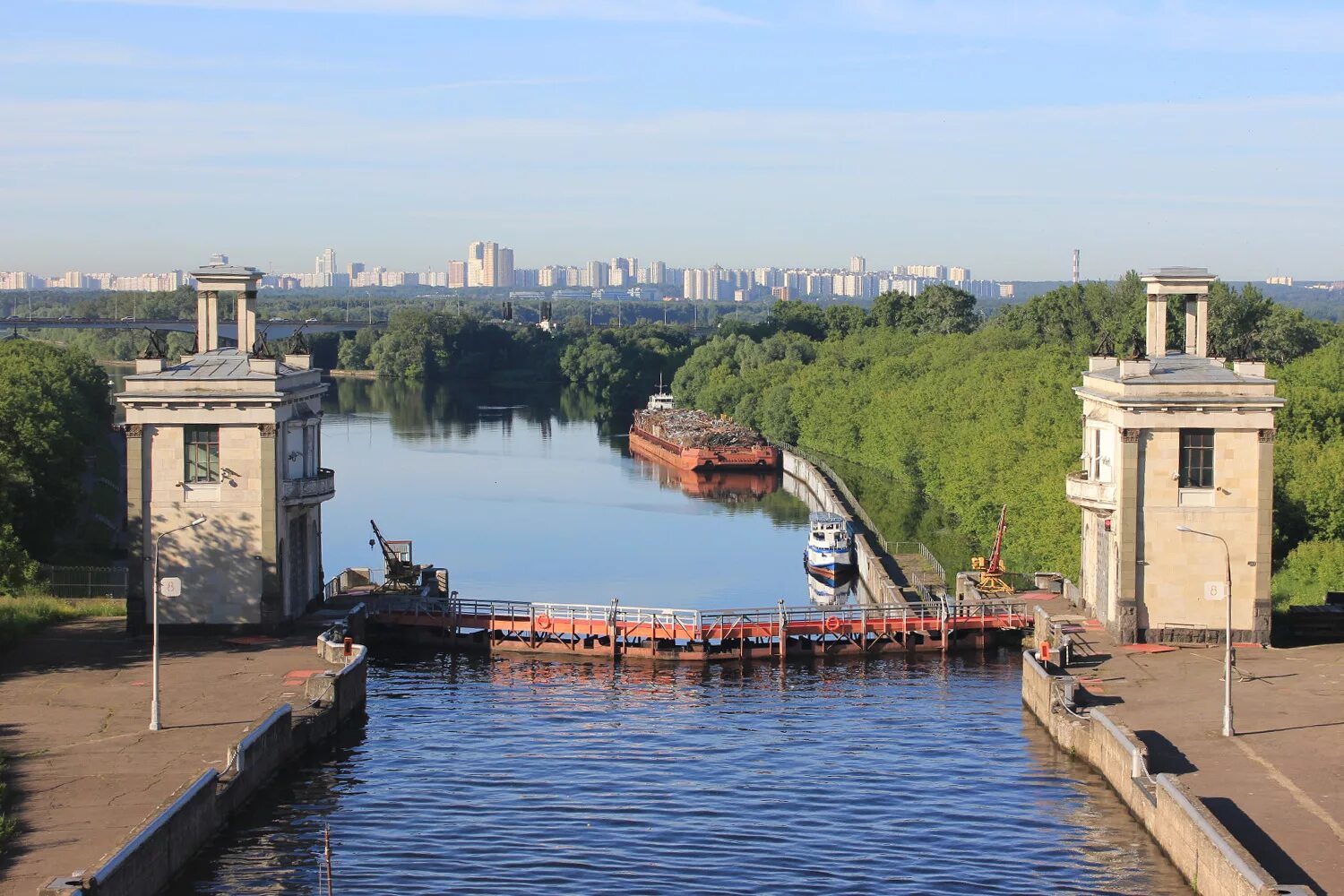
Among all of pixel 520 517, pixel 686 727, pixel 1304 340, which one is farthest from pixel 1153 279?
pixel 1304 340

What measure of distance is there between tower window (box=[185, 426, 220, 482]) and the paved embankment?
539 cm

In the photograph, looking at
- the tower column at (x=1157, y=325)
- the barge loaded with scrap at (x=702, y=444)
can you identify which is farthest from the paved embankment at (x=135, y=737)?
the barge loaded with scrap at (x=702, y=444)

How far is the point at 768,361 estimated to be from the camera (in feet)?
643

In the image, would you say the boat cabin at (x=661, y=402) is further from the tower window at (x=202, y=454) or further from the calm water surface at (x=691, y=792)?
the tower window at (x=202, y=454)

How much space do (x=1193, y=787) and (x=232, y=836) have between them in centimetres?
2205

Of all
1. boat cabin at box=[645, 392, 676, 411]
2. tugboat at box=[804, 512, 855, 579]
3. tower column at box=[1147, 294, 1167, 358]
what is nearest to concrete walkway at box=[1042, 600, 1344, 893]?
tower column at box=[1147, 294, 1167, 358]

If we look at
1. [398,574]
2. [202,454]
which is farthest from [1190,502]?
[202,454]

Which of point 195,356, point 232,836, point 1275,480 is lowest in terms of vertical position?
point 232,836

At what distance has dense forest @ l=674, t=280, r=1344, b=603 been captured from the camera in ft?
242

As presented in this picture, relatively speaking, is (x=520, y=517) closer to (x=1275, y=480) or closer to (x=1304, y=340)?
(x=1275, y=480)

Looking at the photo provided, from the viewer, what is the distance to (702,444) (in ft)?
482

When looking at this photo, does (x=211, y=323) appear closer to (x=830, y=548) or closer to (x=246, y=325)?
(x=246, y=325)

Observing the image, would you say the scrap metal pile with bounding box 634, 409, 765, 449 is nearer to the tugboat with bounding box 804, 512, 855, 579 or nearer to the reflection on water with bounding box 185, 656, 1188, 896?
the tugboat with bounding box 804, 512, 855, 579

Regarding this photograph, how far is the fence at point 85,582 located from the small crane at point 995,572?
3356cm
